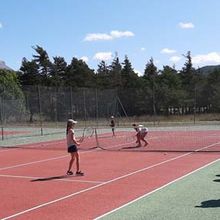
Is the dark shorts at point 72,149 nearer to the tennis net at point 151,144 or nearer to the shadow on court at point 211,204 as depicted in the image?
the shadow on court at point 211,204

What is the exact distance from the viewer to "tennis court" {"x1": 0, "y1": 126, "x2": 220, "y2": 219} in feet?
27.4

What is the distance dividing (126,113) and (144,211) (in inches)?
1587

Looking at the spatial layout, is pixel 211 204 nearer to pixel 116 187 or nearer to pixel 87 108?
pixel 116 187

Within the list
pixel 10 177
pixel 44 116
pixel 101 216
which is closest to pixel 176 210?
pixel 101 216

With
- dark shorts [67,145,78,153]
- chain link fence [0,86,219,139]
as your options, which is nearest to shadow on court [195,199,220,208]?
dark shorts [67,145,78,153]

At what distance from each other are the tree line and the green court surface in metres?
30.9

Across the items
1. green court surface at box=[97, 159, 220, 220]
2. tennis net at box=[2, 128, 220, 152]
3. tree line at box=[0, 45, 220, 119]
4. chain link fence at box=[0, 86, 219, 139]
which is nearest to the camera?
green court surface at box=[97, 159, 220, 220]

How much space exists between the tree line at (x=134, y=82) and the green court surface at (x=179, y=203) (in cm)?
3093

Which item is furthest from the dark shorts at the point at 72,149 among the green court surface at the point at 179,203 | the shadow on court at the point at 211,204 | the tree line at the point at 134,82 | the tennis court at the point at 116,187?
the tree line at the point at 134,82

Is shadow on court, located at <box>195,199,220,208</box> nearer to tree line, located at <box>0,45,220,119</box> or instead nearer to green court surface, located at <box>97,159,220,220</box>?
green court surface, located at <box>97,159,220,220</box>

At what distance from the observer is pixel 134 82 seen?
2817 inches

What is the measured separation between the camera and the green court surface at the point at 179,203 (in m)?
7.78

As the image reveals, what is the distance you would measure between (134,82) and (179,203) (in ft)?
207

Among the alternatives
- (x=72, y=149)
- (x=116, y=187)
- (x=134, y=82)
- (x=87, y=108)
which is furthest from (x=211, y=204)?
(x=134, y=82)
